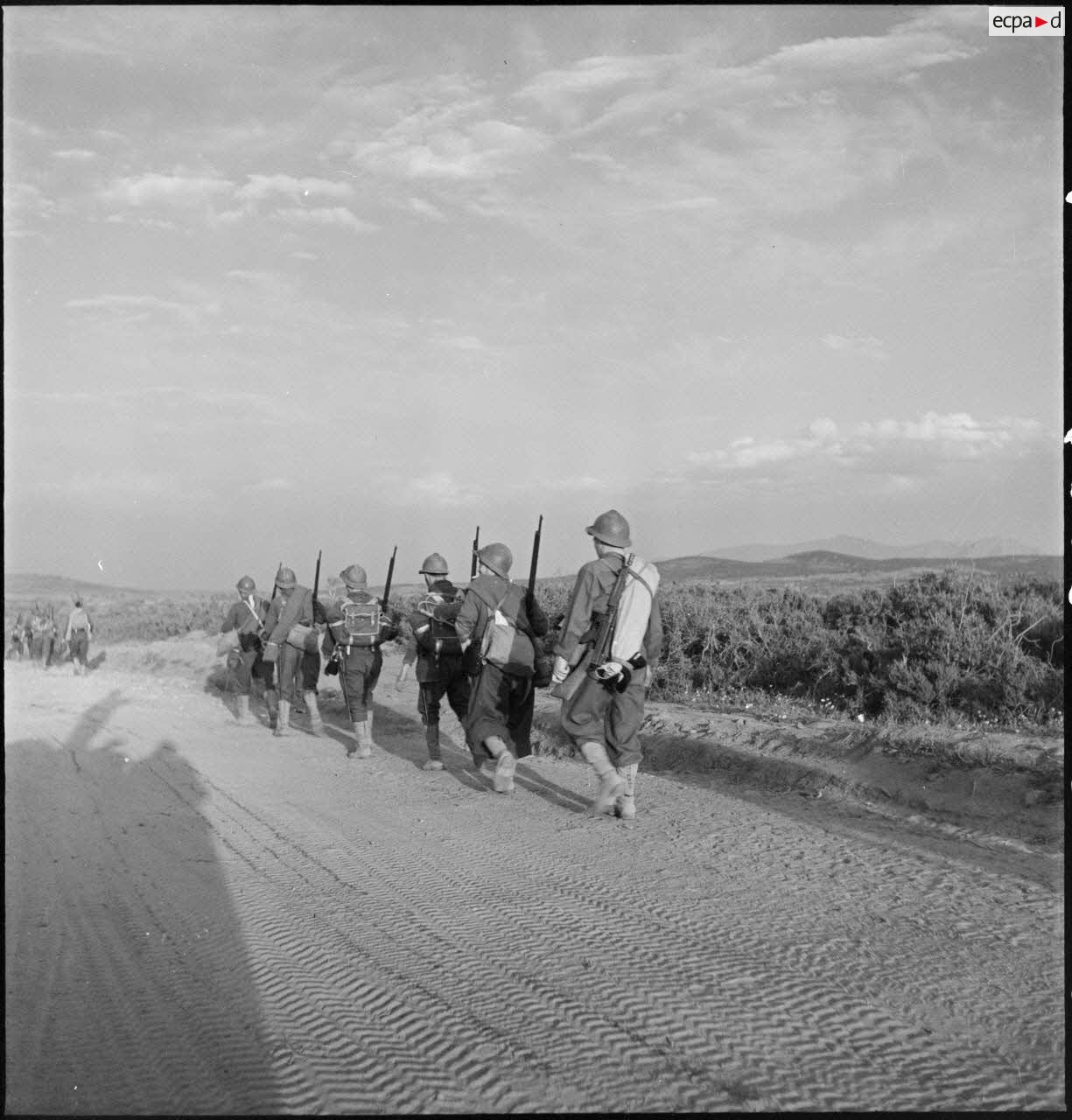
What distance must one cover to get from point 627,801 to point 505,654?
6.44ft

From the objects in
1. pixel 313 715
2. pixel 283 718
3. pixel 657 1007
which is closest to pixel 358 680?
pixel 283 718

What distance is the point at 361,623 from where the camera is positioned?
12422mm

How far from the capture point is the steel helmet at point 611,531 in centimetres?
823

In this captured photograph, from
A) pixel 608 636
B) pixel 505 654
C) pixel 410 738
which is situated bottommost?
pixel 410 738

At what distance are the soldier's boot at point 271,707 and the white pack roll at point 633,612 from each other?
322 inches

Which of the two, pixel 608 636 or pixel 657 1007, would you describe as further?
pixel 608 636

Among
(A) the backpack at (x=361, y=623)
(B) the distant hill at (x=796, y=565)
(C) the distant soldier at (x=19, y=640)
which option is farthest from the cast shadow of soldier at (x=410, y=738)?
(B) the distant hill at (x=796, y=565)

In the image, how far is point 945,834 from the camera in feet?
25.4

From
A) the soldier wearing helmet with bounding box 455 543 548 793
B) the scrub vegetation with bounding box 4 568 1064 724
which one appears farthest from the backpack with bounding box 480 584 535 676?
the scrub vegetation with bounding box 4 568 1064 724

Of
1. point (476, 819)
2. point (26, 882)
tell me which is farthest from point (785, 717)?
point (26, 882)

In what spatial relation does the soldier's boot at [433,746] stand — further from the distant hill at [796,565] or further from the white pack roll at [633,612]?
the distant hill at [796,565]

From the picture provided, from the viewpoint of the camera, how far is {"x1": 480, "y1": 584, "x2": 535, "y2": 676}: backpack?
31.3 ft

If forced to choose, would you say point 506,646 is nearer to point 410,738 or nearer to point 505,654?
point 505,654

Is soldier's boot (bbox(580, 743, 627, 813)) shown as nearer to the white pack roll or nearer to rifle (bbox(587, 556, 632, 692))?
rifle (bbox(587, 556, 632, 692))
